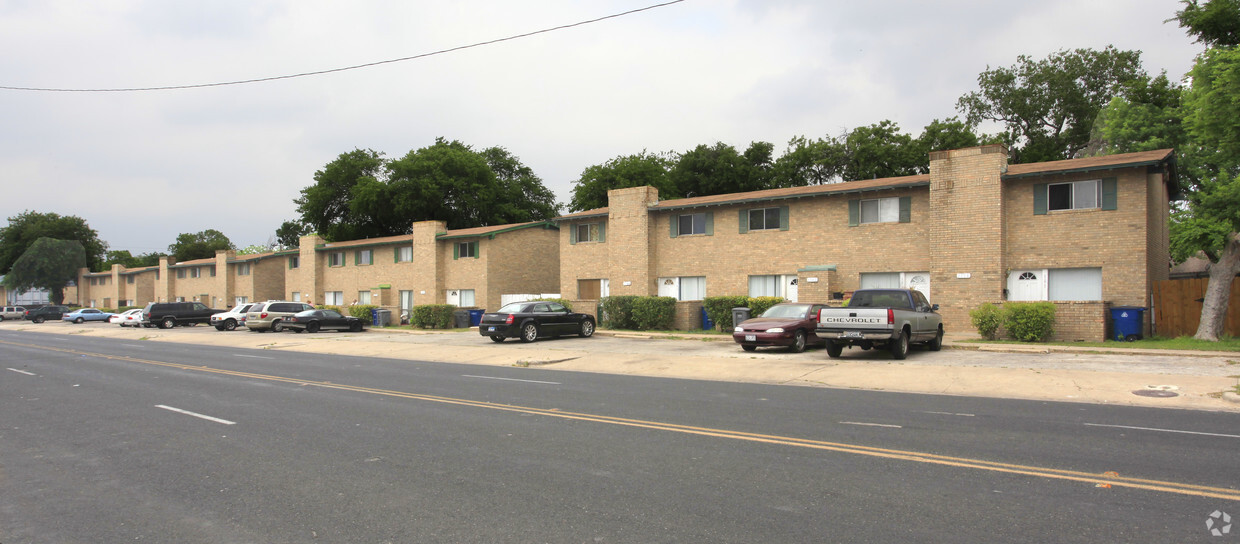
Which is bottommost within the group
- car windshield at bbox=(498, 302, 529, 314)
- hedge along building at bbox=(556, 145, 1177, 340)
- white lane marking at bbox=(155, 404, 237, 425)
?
white lane marking at bbox=(155, 404, 237, 425)

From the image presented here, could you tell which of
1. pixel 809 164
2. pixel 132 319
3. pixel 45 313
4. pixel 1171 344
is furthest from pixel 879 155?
pixel 45 313

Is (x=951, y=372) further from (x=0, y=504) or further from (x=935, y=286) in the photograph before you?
(x=0, y=504)

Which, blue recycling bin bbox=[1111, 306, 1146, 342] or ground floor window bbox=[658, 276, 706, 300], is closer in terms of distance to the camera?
blue recycling bin bbox=[1111, 306, 1146, 342]

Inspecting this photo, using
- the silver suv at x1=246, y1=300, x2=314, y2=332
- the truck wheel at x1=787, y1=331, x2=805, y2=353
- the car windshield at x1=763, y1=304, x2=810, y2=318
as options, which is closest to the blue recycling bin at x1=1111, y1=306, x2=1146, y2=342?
the car windshield at x1=763, y1=304, x2=810, y2=318

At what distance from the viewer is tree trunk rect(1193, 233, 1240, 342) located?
19109 millimetres

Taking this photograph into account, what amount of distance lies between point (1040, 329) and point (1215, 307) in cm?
445

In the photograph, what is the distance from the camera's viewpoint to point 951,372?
1437 centimetres

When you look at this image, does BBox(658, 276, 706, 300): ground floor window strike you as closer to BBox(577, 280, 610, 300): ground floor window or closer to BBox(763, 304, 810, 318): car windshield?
BBox(577, 280, 610, 300): ground floor window

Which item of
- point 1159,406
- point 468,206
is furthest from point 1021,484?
point 468,206

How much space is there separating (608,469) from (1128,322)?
19.9 meters

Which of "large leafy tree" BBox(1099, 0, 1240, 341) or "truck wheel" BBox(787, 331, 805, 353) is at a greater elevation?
"large leafy tree" BBox(1099, 0, 1240, 341)

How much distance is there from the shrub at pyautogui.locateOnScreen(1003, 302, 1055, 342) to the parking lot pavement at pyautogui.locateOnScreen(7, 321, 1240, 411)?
2.12 metres

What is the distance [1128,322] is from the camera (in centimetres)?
2011

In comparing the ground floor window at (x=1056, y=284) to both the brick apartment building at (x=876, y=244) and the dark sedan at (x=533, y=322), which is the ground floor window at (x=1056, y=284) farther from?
the dark sedan at (x=533, y=322)
